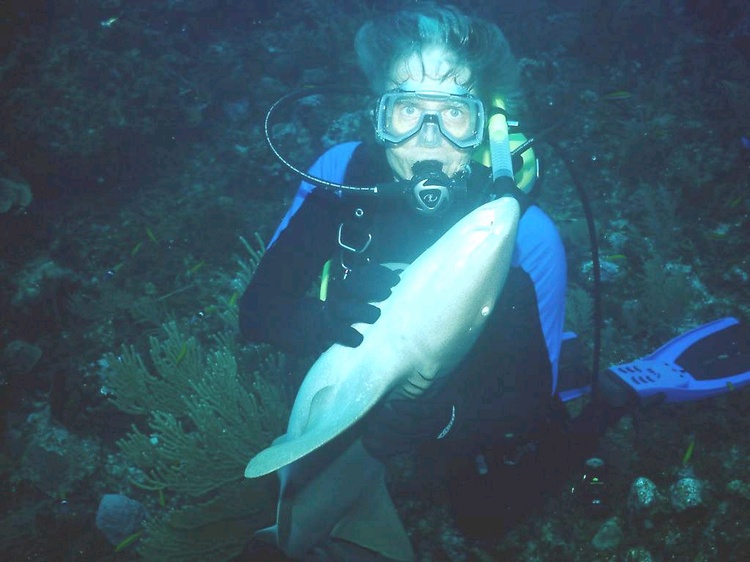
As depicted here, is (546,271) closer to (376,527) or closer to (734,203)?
(376,527)

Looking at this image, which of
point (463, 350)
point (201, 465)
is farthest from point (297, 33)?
point (463, 350)

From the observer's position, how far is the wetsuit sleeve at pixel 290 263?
96.8 inches

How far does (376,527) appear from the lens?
2479 mm

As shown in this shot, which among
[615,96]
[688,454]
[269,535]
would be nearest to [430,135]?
[269,535]

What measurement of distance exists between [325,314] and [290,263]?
0.61 m

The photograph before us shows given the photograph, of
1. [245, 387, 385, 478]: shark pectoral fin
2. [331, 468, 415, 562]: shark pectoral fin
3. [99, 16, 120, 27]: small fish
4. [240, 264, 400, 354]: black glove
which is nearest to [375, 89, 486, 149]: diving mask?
[240, 264, 400, 354]: black glove

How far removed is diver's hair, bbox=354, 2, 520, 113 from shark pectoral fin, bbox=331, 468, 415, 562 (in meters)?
2.35

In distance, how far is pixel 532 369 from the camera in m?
2.29

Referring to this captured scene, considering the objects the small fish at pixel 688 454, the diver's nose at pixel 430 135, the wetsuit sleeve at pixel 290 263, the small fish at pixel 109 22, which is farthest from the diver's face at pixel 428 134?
the small fish at pixel 109 22

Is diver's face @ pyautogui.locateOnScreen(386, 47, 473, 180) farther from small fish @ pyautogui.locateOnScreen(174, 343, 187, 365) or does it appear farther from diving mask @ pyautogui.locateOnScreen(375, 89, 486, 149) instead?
small fish @ pyautogui.locateOnScreen(174, 343, 187, 365)

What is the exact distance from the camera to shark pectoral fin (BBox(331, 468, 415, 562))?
8.05ft

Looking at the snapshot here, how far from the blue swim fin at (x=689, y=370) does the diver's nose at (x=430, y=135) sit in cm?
235

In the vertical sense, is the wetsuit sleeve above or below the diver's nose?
below

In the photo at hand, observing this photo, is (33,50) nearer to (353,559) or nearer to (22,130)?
(22,130)
